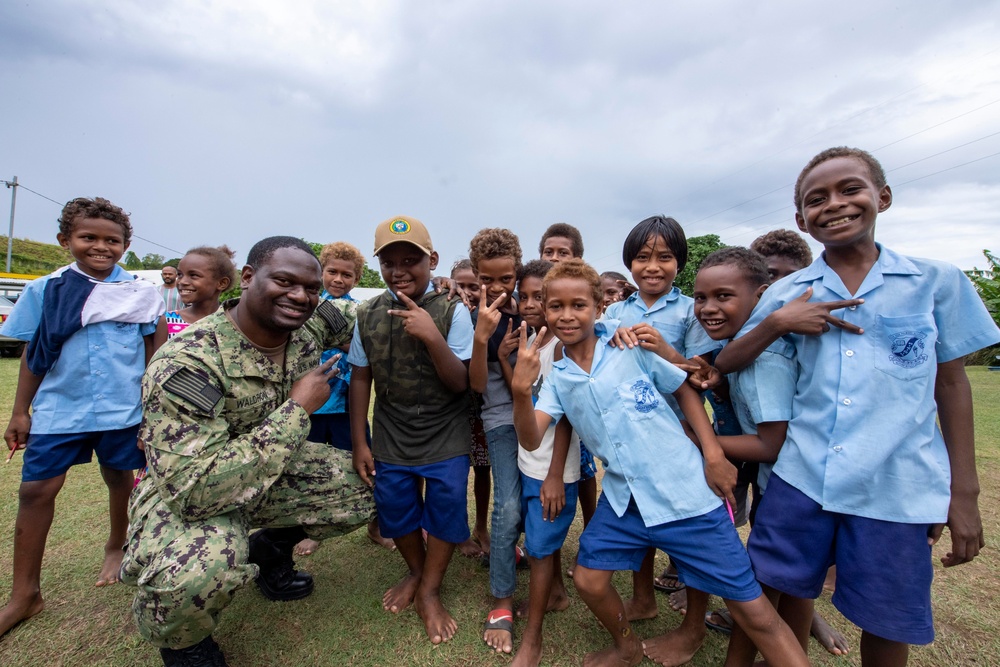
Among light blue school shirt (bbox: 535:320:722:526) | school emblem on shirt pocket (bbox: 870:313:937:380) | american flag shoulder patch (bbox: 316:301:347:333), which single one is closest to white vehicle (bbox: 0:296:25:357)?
american flag shoulder patch (bbox: 316:301:347:333)

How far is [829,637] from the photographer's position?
90.7 inches

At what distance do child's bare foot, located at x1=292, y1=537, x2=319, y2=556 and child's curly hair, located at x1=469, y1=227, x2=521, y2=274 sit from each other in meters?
2.20

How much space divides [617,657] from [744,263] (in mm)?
1893

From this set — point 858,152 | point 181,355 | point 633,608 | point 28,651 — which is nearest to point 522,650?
point 633,608

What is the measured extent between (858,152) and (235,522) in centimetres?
314

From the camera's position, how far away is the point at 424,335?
2.38m

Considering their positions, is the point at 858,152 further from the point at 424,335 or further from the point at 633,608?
the point at 633,608

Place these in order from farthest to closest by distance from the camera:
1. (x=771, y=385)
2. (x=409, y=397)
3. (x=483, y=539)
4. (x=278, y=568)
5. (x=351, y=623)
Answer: (x=483, y=539)
(x=278, y=568)
(x=409, y=397)
(x=351, y=623)
(x=771, y=385)

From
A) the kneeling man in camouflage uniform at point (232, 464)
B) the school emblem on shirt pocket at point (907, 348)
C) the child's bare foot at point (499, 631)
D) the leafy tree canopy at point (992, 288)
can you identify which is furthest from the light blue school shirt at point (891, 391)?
the leafy tree canopy at point (992, 288)

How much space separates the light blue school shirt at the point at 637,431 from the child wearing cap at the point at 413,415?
682mm

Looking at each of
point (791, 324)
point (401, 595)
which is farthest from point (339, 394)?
point (791, 324)

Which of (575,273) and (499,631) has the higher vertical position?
(575,273)

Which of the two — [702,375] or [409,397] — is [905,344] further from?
[409,397]

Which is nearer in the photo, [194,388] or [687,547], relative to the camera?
[687,547]
